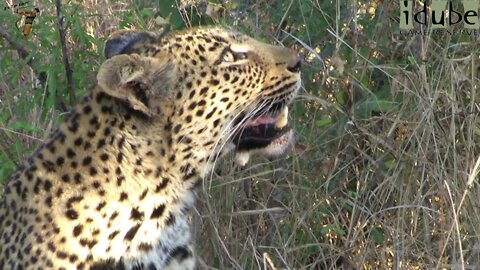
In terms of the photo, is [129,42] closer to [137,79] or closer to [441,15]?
[137,79]

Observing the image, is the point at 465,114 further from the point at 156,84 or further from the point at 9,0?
the point at 9,0

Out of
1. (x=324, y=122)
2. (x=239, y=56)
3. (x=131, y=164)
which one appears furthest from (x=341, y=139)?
(x=131, y=164)

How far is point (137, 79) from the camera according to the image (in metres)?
3.70

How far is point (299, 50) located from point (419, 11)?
1.98 ft

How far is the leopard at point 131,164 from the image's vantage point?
12.2 feet

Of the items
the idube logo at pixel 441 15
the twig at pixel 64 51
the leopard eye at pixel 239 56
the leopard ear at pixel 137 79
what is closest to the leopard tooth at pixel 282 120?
the leopard eye at pixel 239 56

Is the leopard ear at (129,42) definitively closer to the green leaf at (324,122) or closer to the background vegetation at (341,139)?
the background vegetation at (341,139)

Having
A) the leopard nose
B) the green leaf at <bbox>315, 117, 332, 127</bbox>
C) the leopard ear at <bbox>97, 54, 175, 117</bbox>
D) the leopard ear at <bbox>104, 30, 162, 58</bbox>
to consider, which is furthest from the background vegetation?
the leopard ear at <bbox>97, 54, 175, 117</bbox>

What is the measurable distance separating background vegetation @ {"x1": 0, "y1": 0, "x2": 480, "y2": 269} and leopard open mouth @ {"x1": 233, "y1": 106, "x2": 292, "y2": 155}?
2.03 feet

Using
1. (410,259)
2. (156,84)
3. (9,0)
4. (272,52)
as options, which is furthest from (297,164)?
(9,0)

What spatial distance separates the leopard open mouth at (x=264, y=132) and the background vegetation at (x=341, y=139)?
618 mm

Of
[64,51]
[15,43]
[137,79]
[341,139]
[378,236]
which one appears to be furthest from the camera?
[15,43]

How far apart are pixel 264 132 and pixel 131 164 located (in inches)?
22.2

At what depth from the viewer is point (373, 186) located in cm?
493
